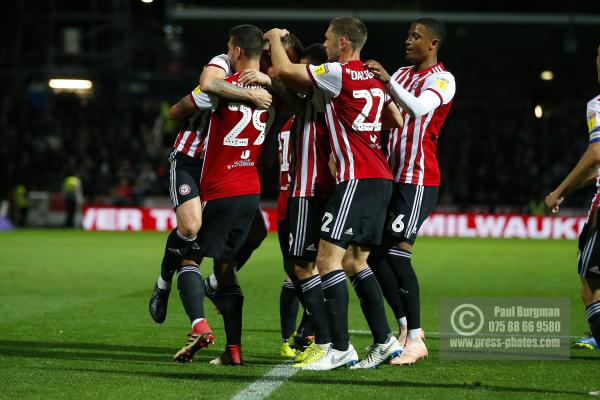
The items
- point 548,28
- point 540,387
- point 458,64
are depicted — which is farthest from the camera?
point 458,64

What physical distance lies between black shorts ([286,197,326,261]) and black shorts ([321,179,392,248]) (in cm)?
21

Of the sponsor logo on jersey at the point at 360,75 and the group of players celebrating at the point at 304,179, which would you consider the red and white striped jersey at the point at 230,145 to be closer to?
the group of players celebrating at the point at 304,179

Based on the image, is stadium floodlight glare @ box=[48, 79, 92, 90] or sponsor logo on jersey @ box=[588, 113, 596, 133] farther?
stadium floodlight glare @ box=[48, 79, 92, 90]

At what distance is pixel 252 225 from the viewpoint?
8.58 meters

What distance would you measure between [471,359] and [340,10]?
85.0 ft

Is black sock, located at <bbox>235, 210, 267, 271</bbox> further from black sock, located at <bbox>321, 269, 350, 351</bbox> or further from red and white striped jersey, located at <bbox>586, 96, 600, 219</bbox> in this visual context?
red and white striped jersey, located at <bbox>586, 96, 600, 219</bbox>

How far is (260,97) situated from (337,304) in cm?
152

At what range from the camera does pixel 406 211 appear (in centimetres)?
830

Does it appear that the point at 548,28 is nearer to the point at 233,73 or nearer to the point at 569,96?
the point at 569,96

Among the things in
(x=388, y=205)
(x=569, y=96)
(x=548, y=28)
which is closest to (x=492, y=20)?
(x=548, y=28)

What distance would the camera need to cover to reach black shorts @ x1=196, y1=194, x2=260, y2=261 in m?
7.69

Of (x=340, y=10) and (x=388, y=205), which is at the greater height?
(x=340, y=10)

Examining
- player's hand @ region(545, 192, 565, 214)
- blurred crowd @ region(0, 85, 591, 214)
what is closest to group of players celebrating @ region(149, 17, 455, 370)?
player's hand @ region(545, 192, 565, 214)

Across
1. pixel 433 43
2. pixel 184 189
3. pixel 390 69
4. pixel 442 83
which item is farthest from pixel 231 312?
pixel 390 69
